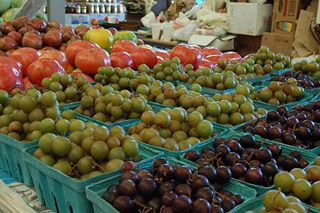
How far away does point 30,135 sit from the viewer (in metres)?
1.40

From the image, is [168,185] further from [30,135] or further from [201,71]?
[201,71]

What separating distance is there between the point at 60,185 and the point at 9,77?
101 cm

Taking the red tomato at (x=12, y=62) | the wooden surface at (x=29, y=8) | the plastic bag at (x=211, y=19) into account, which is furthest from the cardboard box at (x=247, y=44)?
the red tomato at (x=12, y=62)

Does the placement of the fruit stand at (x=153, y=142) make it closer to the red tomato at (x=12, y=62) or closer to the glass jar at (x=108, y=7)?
the red tomato at (x=12, y=62)

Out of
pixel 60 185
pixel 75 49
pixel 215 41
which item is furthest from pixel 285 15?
pixel 60 185

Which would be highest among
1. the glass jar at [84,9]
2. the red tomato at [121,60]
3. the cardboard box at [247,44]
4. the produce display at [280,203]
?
the red tomato at [121,60]

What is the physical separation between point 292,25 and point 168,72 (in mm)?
2910

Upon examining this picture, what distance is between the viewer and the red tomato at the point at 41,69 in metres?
2.02

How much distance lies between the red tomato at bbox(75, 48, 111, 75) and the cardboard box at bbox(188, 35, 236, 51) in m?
2.84

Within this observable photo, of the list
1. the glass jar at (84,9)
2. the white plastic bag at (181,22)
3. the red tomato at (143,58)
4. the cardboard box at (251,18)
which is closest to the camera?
the red tomato at (143,58)

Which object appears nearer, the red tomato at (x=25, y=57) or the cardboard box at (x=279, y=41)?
the red tomato at (x=25, y=57)

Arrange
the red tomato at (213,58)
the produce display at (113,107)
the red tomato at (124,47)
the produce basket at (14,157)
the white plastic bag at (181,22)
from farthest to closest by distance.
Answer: the white plastic bag at (181,22) → the red tomato at (213,58) → the red tomato at (124,47) → the produce display at (113,107) → the produce basket at (14,157)

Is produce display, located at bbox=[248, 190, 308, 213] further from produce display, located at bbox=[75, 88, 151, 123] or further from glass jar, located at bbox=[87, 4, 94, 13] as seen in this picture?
glass jar, located at bbox=[87, 4, 94, 13]

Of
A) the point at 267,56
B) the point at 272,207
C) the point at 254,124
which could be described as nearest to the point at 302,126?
the point at 254,124
